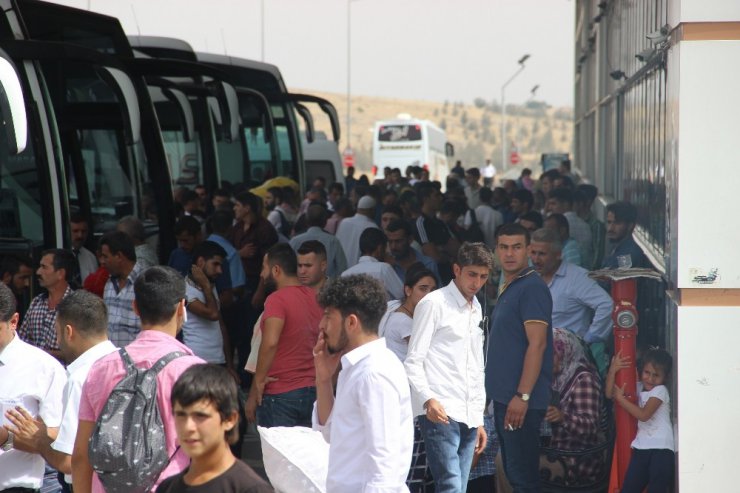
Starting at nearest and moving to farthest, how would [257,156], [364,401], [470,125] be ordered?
1. [364,401]
2. [257,156]
3. [470,125]

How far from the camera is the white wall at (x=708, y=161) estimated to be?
6152 mm

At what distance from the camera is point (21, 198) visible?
34.3 ft

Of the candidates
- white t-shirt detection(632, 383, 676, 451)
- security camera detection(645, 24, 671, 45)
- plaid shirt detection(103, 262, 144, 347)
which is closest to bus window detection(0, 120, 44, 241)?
plaid shirt detection(103, 262, 144, 347)

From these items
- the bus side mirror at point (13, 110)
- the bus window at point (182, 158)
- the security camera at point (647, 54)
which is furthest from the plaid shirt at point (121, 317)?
the bus window at point (182, 158)

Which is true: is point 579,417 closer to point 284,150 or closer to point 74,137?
point 74,137

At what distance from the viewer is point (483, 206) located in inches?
671

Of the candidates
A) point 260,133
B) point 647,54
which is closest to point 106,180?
point 647,54

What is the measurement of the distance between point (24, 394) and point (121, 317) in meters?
2.65

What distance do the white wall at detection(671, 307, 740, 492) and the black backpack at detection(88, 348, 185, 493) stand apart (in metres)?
2.80

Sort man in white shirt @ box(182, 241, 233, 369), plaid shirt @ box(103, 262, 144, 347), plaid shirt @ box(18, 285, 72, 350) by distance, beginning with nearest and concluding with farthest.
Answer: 1. plaid shirt @ box(18, 285, 72, 350)
2. plaid shirt @ box(103, 262, 144, 347)
3. man in white shirt @ box(182, 241, 233, 369)

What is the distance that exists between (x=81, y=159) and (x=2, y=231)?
114 inches

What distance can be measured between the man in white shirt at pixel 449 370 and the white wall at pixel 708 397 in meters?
1.10

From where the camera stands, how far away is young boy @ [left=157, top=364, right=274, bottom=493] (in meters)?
3.72

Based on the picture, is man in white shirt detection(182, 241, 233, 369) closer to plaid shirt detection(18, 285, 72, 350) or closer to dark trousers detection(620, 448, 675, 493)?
plaid shirt detection(18, 285, 72, 350)
